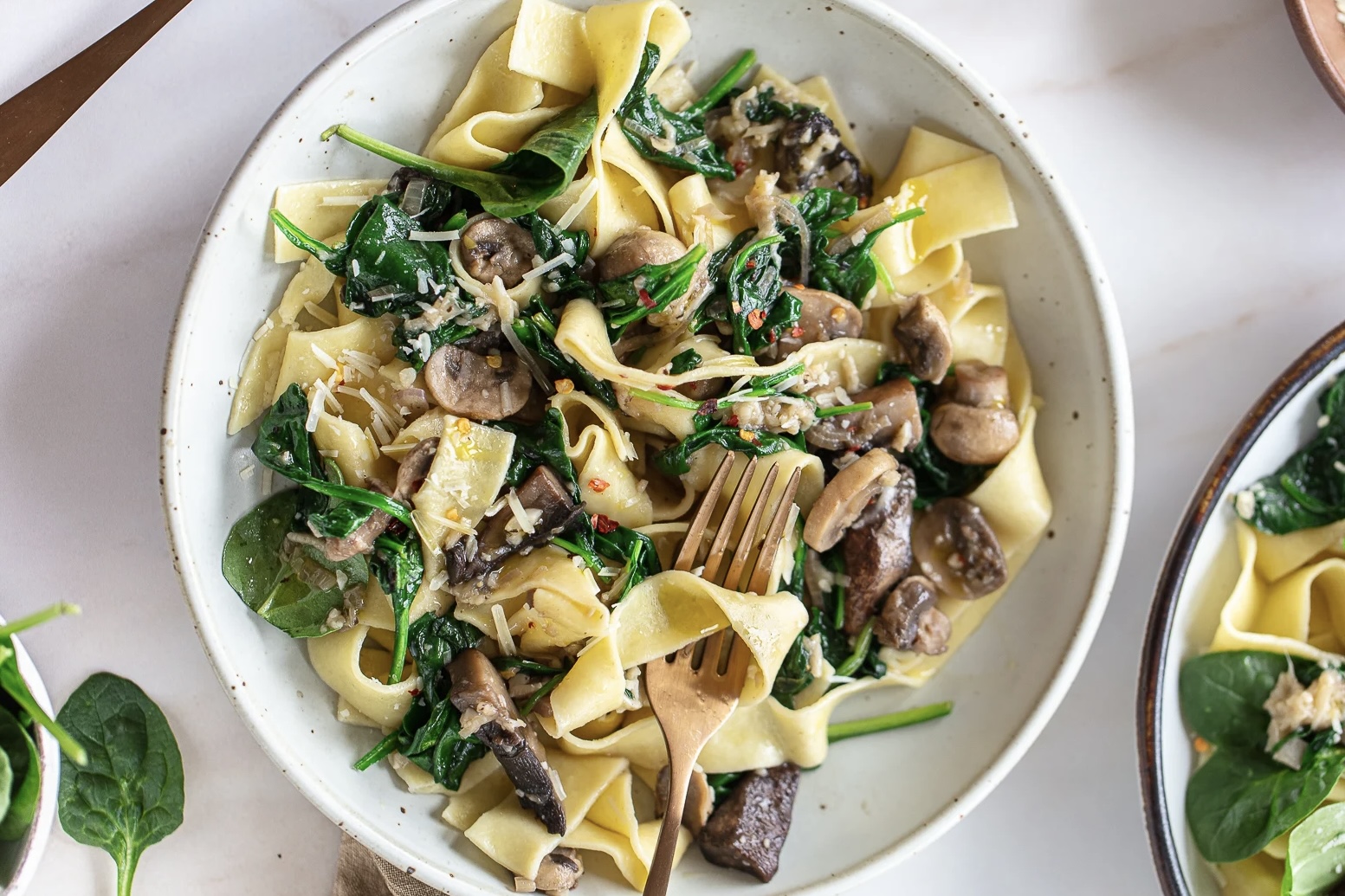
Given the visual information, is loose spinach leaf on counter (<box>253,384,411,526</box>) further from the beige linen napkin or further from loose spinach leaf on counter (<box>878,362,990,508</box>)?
loose spinach leaf on counter (<box>878,362,990,508</box>)

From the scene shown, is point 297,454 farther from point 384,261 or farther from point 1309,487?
point 1309,487

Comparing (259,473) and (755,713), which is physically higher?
(259,473)

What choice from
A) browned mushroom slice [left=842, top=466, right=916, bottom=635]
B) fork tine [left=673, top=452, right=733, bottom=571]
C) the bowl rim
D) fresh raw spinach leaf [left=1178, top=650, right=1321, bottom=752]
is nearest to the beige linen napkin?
the bowl rim

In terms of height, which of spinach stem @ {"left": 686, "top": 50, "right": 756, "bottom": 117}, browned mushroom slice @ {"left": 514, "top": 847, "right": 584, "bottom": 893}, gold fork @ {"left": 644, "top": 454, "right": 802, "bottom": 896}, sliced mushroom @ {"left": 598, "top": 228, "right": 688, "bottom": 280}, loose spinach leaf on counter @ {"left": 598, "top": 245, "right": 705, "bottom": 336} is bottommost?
browned mushroom slice @ {"left": 514, "top": 847, "right": 584, "bottom": 893}

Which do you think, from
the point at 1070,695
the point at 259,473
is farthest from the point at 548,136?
Answer: the point at 1070,695

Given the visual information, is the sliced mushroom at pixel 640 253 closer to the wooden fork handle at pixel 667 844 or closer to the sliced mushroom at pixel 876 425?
the sliced mushroom at pixel 876 425

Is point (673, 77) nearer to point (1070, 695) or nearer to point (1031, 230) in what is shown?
point (1031, 230)
